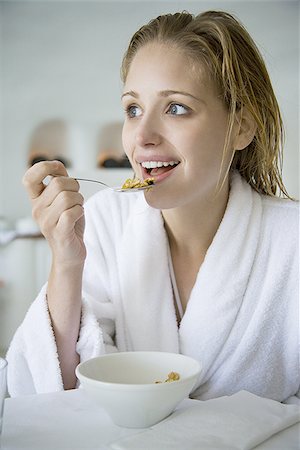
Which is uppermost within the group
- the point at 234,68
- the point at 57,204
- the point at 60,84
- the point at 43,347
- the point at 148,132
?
the point at 60,84

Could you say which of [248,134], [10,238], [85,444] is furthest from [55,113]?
[85,444]

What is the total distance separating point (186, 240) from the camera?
1389mm

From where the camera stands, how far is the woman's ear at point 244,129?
1.32 meters

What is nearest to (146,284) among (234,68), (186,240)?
(186,240)

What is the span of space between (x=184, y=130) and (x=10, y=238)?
3183mm

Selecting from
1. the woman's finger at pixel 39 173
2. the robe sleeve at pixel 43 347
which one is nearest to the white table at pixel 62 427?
the robe sleeve at pixel 43 347

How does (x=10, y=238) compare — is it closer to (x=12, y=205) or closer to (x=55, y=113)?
(x=12, y=205)

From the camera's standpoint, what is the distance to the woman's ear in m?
1.32

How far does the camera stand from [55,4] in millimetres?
4895

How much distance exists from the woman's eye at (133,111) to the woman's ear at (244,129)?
8.6 inches

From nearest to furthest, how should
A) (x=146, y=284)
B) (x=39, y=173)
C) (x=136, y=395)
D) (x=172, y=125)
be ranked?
(x=136, y=395) → (x=39, y=173) → (x=172, y=125) → (x=146, y=284)

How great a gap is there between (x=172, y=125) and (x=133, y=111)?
0.40 feet

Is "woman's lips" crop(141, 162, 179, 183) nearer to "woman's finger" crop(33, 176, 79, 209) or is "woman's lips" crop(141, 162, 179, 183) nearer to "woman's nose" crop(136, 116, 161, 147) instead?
"woman's nose" crop(136, 116, 161, 147)

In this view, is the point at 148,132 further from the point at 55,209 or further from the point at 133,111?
the point at 55,209
